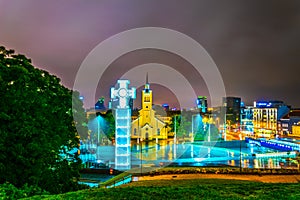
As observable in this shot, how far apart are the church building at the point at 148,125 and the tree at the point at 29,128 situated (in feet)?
140

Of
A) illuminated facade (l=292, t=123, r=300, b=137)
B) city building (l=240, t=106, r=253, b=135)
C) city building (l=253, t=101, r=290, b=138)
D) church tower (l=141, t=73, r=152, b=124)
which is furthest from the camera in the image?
city building (l=240, t=106, r=253, b=135)

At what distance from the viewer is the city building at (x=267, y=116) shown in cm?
7881

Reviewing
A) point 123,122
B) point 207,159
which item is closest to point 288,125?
point 207,159

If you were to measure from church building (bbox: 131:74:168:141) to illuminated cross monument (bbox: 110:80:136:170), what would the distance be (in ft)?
94.0

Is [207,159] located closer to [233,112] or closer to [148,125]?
[148,125]

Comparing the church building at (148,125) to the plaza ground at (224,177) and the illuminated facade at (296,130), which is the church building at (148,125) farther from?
the plaza ground at (224,177)

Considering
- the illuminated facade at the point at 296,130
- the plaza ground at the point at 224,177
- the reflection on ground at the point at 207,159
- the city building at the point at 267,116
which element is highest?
the city building at the point at 267,116

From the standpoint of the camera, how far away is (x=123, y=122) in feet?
73.9

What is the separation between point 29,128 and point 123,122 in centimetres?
1442

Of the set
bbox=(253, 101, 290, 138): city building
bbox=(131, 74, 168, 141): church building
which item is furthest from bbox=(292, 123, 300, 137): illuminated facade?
bbox=(131, 74, 168, 141): church building

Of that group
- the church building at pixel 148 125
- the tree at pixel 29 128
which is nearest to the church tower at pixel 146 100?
the church building at pixel 148 125

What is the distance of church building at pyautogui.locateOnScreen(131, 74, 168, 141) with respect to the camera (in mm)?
53906

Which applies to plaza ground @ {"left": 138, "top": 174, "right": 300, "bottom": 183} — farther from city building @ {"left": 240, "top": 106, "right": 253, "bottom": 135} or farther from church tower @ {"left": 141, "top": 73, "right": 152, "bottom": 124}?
city building @ {"left": 240, "top": 106, "right": 253, "bottom": 135}

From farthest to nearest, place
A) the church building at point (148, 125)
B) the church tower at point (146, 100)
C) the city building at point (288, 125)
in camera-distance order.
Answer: the city building at point (288, 125) < the church tower at point (146, 100) < the church building at point (148, 125)
